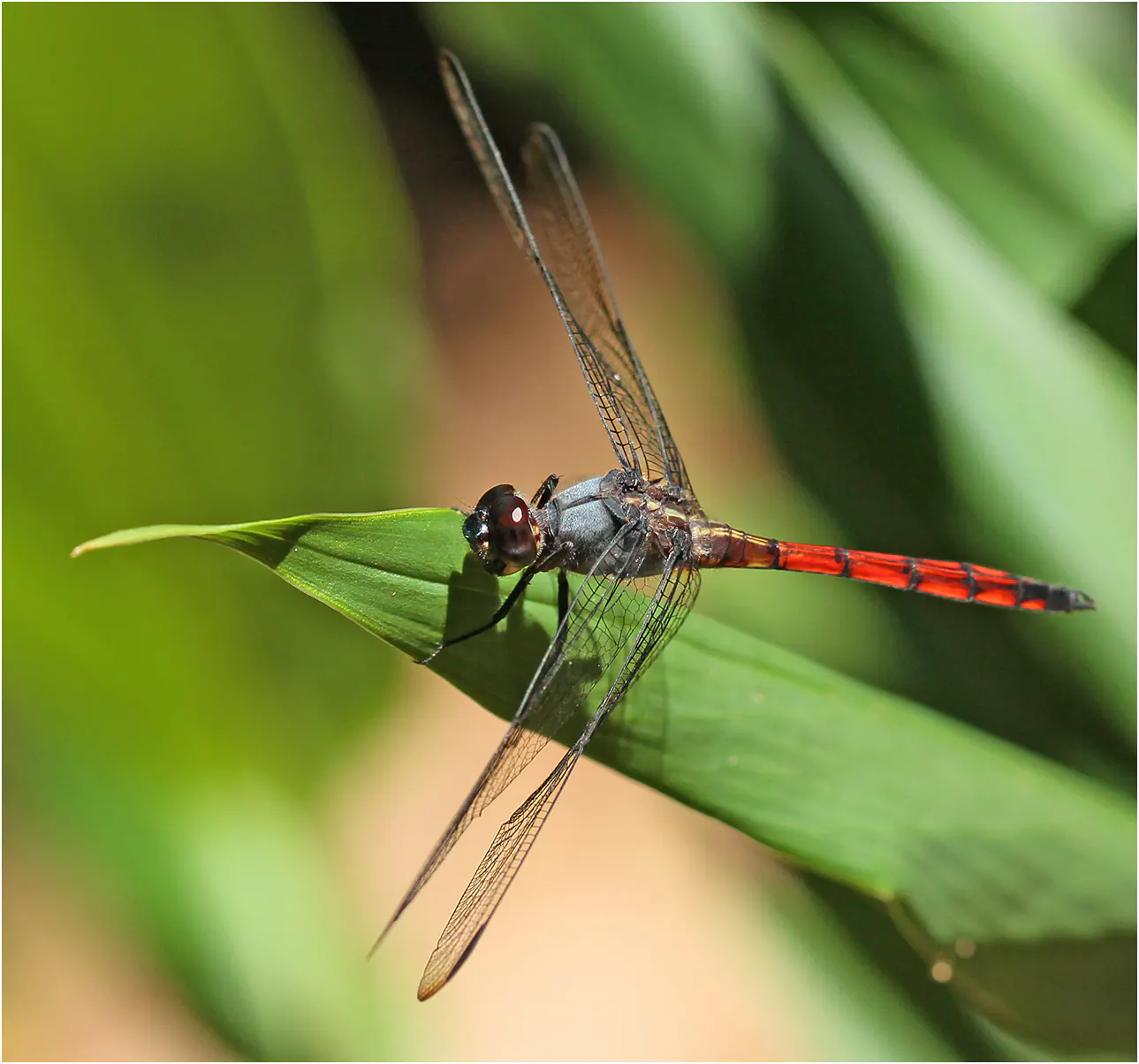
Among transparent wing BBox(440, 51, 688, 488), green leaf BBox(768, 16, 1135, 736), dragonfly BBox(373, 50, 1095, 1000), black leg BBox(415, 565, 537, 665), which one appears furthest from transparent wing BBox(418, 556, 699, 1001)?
green leaf BBox(768, 16, 1135, 736)

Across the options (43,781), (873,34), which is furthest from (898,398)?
(43,781)

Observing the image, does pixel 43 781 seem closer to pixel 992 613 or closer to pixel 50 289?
pixel 50 289

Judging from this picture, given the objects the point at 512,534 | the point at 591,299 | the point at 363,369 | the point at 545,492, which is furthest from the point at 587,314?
the point at 363,369

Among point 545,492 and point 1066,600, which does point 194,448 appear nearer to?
point 545,492

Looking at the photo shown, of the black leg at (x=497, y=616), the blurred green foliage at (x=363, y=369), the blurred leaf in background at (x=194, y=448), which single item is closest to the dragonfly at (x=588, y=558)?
the black leg at (x=497, y=616)

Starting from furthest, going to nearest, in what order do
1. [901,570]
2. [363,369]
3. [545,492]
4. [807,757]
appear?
[363,369], [901,570], [545,492], [807,757]

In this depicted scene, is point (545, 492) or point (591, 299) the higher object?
point (591, 299)

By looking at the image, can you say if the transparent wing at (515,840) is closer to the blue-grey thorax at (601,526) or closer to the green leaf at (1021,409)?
the blue-grey thorax at (601,526)
